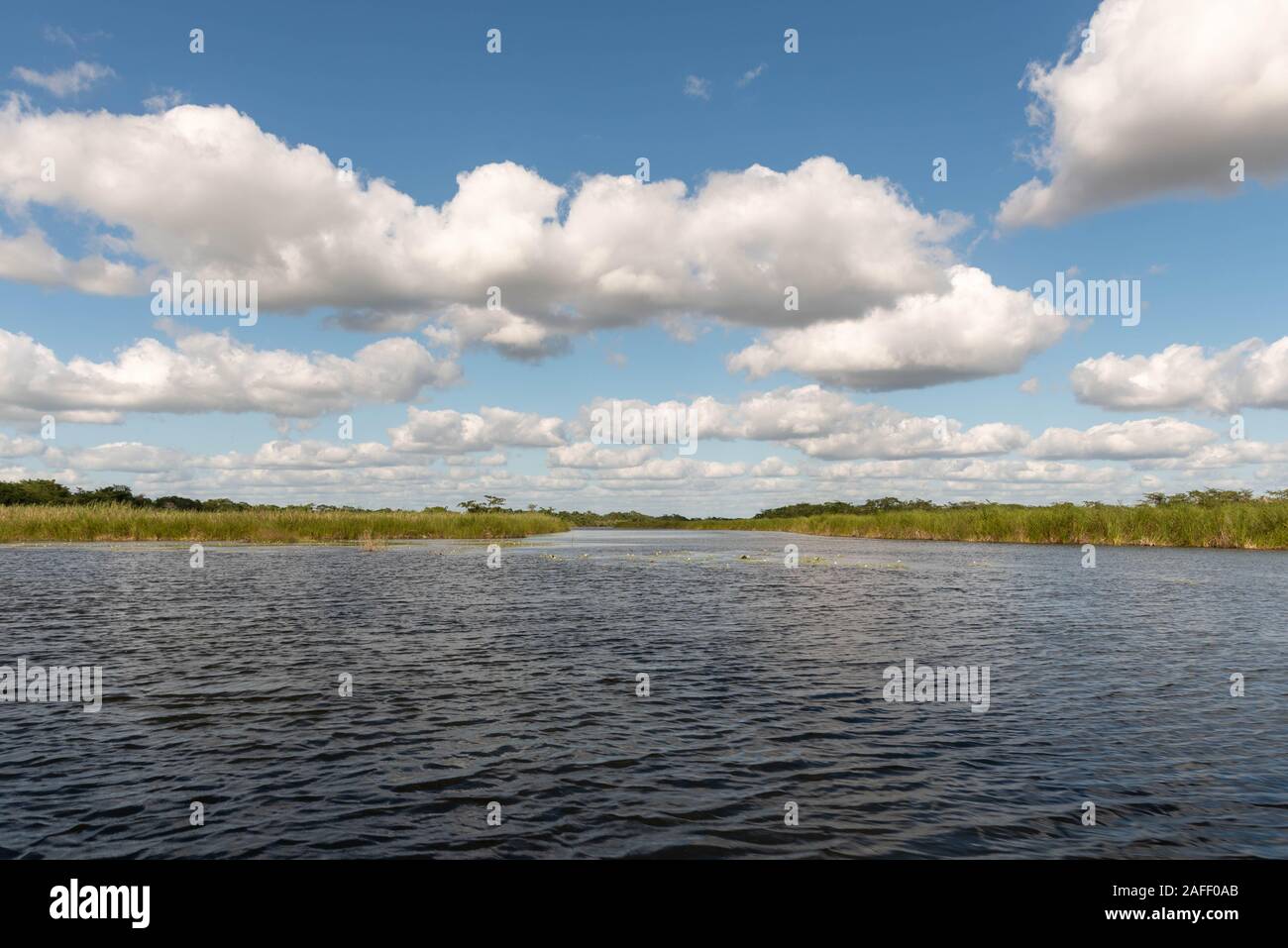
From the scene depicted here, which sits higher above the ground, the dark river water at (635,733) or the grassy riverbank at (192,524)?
the grassy riverbank at (192,524)

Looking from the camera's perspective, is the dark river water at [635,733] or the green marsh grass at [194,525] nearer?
the dark river water at [635,733]

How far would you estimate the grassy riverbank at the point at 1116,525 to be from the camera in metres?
74.2

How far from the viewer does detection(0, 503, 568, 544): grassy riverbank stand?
3049 inches

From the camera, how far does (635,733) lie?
46.0 ft

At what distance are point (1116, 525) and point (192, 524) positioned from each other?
10073 cm

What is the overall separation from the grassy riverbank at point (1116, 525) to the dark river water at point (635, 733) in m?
55.0

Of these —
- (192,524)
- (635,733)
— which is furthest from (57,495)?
(635,733)

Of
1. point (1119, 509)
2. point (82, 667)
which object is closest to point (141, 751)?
point (82, 667)

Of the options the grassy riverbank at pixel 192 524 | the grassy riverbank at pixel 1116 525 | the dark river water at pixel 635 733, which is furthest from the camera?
the grassy riverbank at pixel 192 524

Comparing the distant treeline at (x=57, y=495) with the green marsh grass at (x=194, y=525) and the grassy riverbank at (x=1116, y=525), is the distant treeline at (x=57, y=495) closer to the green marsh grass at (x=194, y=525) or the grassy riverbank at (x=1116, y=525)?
the green marsh grass at (x=194, y=525)

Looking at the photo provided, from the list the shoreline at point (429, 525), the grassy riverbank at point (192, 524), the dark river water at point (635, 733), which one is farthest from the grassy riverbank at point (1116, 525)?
the grassy riverbank at point (192, 524)

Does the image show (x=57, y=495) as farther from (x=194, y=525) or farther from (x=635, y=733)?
(x=635, y=733)

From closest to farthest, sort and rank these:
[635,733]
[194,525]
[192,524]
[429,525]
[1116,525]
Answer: [635,733], [192,524], [194,525], [1116,525], [429,525]

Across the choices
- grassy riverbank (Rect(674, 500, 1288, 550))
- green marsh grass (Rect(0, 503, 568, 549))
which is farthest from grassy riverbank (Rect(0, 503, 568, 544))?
grassy riverbank (Rect(674, 500, 1288, 550))
